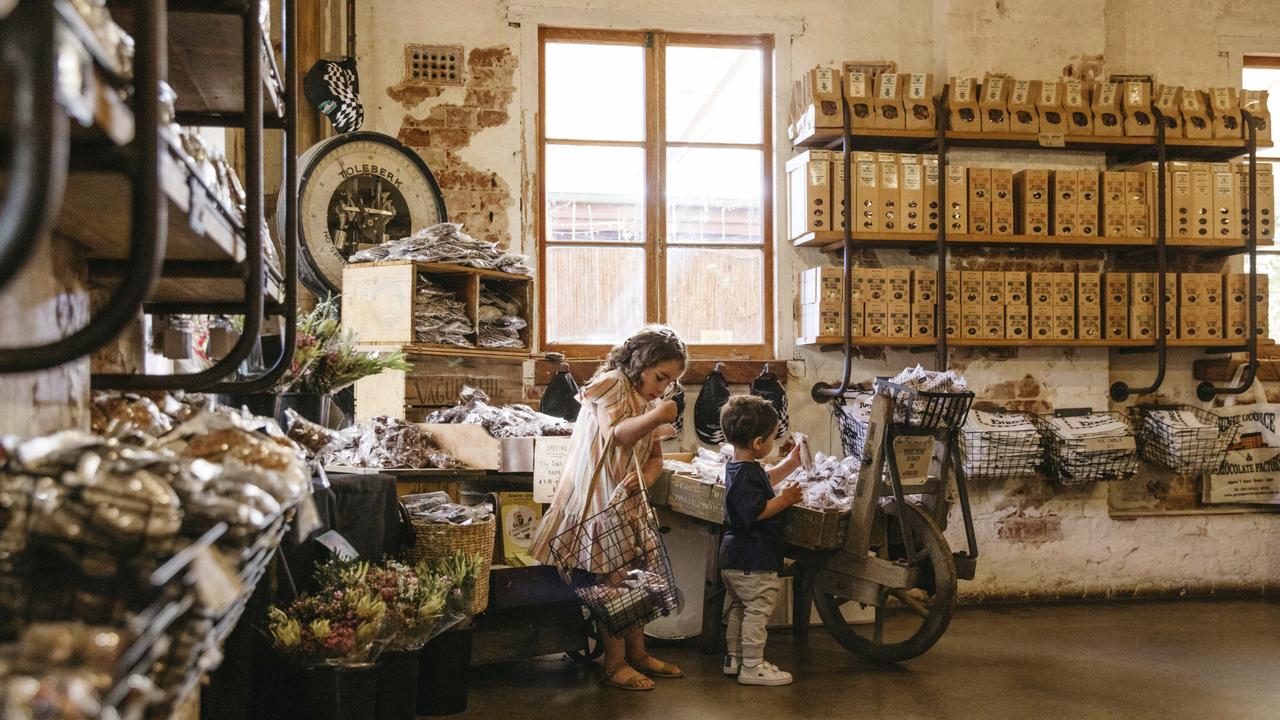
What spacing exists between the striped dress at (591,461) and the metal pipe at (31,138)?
126 inches

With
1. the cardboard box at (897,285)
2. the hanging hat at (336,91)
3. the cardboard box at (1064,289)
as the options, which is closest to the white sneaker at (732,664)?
the cardboard box at (897,285)

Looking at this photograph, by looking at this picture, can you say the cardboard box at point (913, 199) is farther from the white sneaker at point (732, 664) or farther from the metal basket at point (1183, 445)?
the white sneaker at point (732, 664)

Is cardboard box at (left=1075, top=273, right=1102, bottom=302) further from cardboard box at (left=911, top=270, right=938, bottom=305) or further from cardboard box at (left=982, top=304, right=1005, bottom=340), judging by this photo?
cardboard box at (left=911, top=270, right=938, bottom=305)

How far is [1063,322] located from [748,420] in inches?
89.5

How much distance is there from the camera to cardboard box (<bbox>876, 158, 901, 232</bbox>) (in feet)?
17.9

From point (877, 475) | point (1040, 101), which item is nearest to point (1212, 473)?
point (1040, 101)

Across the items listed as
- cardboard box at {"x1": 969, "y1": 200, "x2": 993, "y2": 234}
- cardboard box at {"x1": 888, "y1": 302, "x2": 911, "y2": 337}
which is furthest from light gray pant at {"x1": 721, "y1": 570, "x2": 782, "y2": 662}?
cardboard box at {"x1": 969, "y1": 200, "x2": 993, "y2": 234}

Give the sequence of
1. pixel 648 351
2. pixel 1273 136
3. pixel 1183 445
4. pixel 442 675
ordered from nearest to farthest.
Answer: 1. pixel 442 675
2. pixel 648 351
3. pixel 1183 445
4. pixel 1273 136

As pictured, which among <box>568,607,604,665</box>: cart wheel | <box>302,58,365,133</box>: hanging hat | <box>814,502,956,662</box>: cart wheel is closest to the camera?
<box>814,502,956,662</box>: cart wheel

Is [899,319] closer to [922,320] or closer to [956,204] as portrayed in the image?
[922,320]

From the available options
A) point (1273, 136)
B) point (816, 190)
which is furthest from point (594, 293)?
point (1273, 136)

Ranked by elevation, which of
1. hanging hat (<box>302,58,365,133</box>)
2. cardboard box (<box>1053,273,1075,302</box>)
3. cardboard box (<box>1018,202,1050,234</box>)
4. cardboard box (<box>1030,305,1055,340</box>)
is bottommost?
cardboard box (<box>1030,305,1055,340</box>)

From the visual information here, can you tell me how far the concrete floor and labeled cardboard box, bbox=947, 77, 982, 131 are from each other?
237 centimetres

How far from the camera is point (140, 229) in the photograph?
3.22ft
